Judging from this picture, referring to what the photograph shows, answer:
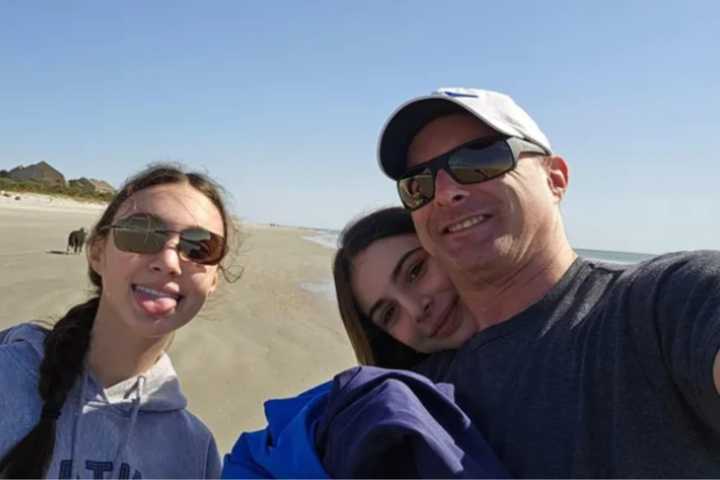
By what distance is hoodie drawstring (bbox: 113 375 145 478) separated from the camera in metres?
2.10

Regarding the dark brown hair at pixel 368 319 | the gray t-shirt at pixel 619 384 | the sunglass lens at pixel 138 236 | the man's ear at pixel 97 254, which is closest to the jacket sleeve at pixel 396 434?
the gray t-shirt at pixel 619 384

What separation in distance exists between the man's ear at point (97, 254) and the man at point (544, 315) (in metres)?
1.40

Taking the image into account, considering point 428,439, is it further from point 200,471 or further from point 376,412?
point 200,471

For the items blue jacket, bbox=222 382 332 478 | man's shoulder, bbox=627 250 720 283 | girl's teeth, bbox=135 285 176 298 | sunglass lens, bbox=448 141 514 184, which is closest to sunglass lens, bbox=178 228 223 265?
girl's teeth, bbox=135 285 176 298

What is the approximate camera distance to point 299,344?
22.6 ft

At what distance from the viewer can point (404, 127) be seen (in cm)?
217

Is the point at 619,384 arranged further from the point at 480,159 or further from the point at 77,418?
the point at 77,418

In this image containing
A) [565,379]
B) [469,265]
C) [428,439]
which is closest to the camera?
[428,439]

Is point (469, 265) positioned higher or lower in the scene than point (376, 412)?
higher

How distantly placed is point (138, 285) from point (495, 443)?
158cm

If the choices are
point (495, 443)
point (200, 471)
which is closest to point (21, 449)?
point (200, 471)

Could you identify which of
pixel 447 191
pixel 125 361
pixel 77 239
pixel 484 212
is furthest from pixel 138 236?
pixel 77 239

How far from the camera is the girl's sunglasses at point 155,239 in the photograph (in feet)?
7.46

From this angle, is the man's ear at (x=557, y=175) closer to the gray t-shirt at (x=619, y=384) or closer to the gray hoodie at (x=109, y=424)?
the gray t-shirt at (x=619, y=384)
